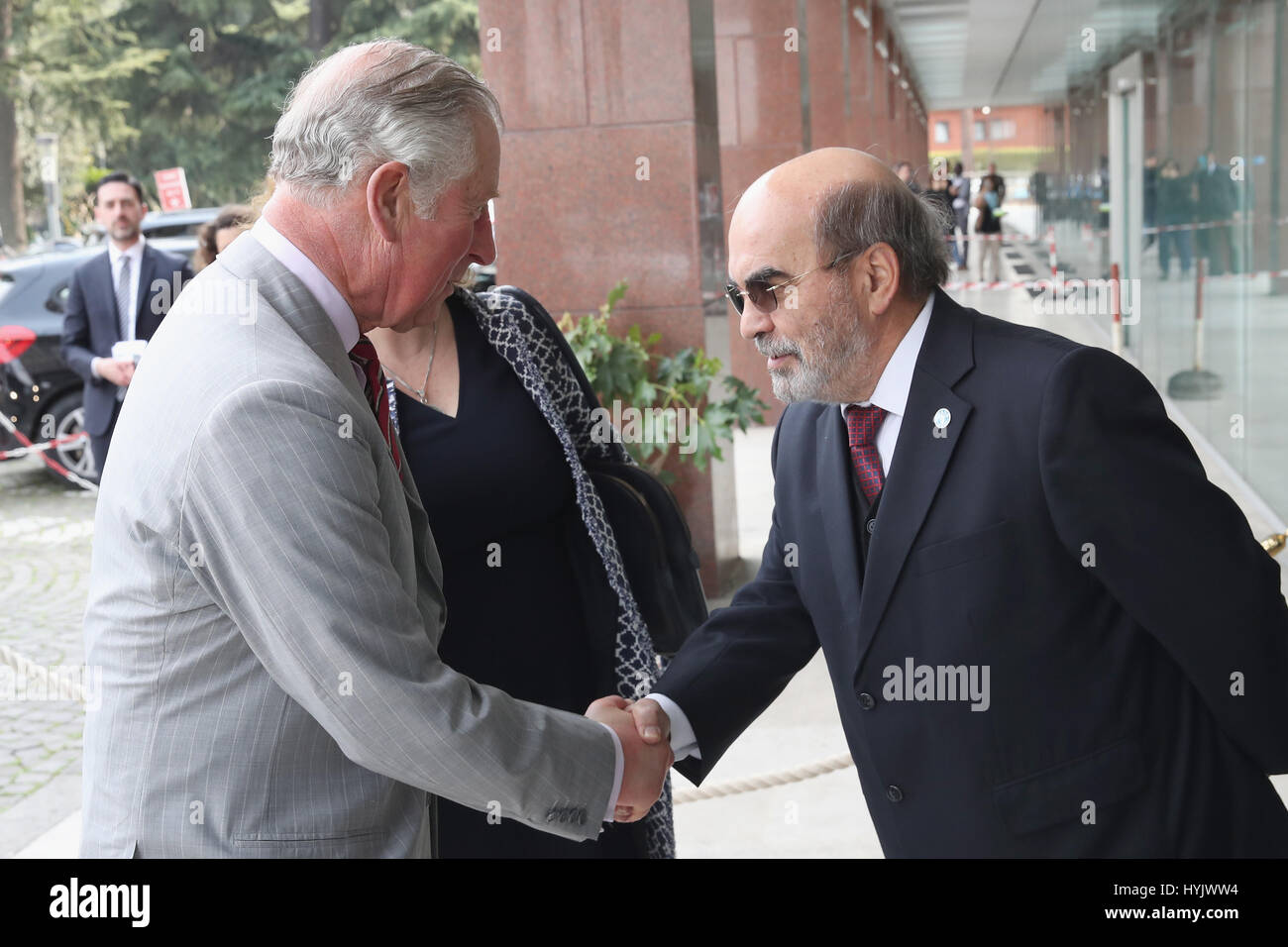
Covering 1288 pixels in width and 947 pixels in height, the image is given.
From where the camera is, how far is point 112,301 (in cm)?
779

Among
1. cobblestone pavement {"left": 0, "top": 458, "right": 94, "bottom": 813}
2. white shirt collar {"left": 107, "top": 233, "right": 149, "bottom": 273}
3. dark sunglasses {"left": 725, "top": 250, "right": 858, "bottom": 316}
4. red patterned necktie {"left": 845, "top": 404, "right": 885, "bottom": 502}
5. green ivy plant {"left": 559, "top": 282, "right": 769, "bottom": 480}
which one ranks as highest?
white shirt collar {"left": 107, "top": 233, "right": 149, "bottom": 273}

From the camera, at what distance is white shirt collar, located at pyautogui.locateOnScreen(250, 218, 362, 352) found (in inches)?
69.2

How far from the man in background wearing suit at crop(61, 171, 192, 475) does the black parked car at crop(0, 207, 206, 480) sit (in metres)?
2.92

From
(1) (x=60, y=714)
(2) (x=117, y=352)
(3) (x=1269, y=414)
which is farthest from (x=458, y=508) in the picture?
(3) (x=1269, y=414)

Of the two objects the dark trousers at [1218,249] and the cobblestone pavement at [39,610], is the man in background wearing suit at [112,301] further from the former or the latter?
the dark trousers at [1218,249]

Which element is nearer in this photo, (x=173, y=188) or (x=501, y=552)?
(x=501, y=552)

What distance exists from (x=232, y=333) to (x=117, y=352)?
20.6ft

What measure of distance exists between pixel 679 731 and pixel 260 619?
3.55 ft

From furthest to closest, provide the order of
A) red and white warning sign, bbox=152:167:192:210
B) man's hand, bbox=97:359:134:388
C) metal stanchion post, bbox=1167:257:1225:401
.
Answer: red and white warning sign, bbox=152:167:192:210 → metal stanchion post, bbox=1167:257:1225:401 → man's hand, bbox=97:359:134:388

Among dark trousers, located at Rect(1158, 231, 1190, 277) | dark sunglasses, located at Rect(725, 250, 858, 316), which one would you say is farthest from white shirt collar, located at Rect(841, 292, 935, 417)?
dark trousers, located at Rect(1158, 231, 1190, 277)

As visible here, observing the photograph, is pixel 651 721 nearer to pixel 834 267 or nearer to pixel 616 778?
pixel 616 778

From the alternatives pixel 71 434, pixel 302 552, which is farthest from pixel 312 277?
pixel 71 434

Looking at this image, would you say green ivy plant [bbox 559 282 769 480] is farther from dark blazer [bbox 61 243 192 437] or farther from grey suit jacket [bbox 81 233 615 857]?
grey suit jacket [bbox 81 233 615 857]

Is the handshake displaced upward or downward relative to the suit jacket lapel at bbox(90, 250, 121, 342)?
downward
